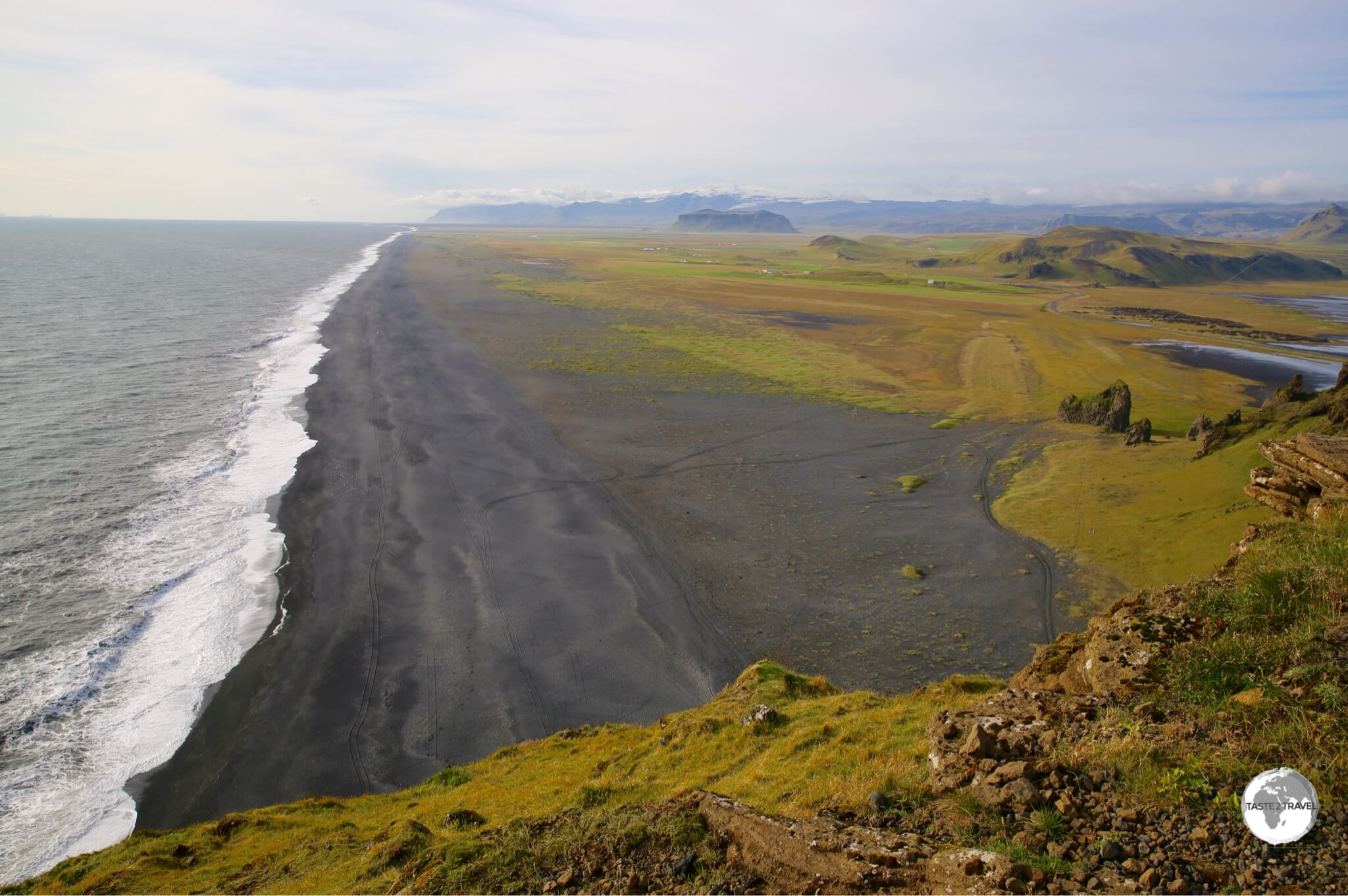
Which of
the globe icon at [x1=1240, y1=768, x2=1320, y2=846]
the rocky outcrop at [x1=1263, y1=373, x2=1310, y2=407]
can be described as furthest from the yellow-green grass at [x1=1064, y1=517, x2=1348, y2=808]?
the rocky outcrop at [x1=1263, y1=373, x2=1310, y2=407]

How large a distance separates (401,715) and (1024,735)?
1426 centimetres

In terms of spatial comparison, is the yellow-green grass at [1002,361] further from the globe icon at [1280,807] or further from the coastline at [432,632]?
the globe icon at [1280,807]

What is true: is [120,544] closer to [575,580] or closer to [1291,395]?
[575,580]

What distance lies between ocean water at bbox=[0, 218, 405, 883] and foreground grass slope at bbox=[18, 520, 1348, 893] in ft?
15.8

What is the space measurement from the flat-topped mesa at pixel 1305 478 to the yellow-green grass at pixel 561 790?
6223mm

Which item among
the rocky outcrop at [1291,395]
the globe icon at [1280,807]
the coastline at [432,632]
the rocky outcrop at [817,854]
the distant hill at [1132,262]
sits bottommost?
the coastline at [432,632]

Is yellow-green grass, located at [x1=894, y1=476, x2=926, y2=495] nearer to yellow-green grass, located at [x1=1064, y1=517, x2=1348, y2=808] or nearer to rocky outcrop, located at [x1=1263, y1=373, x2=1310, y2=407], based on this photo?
rocky outcrop, located at [x1=1263, y1=373, x2=1310, y2=407]

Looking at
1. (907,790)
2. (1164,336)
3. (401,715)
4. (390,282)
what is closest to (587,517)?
(401,715)

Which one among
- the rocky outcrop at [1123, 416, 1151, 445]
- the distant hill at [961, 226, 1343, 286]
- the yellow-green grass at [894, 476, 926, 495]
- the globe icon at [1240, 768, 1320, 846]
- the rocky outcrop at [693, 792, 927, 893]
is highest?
the distant hill at [961, 226, 1343, 286]

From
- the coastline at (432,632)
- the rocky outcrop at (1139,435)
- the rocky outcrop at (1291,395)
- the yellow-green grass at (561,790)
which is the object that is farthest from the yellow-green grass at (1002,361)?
the coastline at (432,632)

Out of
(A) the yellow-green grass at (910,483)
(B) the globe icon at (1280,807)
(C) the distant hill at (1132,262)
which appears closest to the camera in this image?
(B) the globe icon at (1280,807)

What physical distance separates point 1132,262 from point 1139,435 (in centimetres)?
14761

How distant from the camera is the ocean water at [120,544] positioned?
48.1 feet

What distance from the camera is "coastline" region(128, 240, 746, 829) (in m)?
15.3
